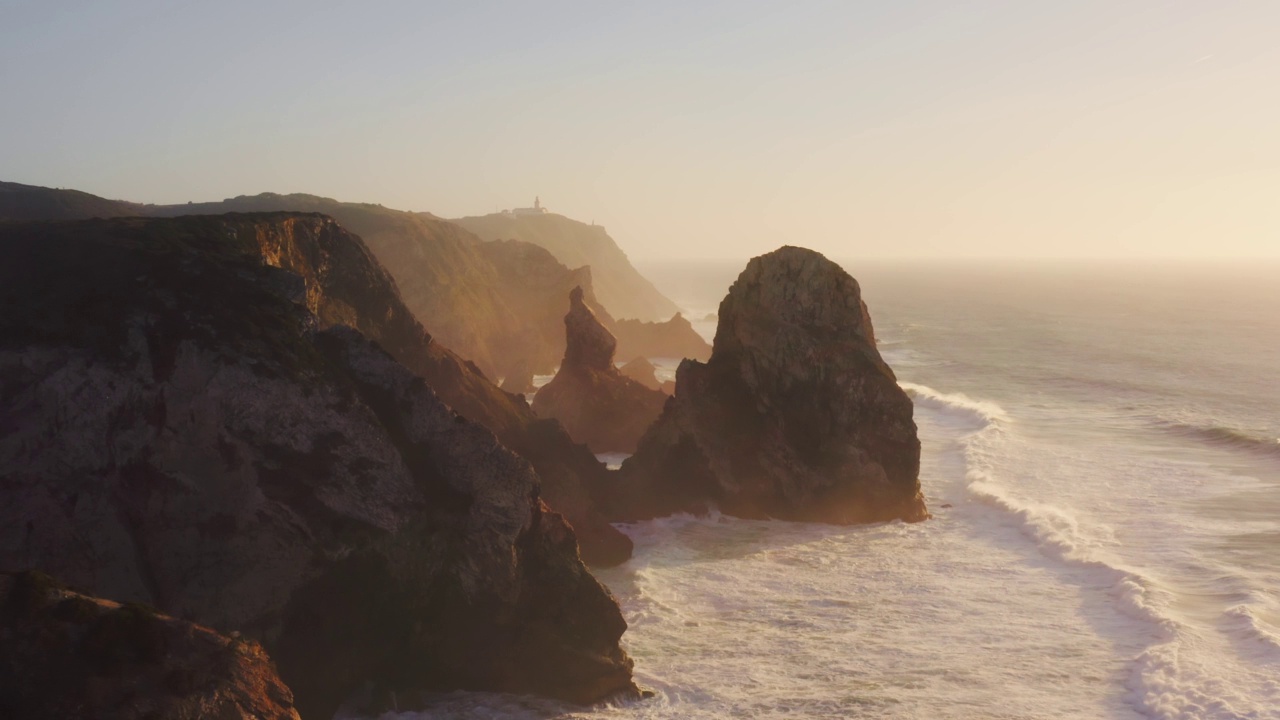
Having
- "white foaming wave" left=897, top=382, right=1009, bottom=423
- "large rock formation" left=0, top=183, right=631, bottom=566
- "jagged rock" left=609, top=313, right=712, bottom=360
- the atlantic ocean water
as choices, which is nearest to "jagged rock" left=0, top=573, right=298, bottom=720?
the atlantic ocean water

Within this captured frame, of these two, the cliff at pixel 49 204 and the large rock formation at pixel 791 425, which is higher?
the cliff at pixel 49 204

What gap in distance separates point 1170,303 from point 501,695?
184535 mm

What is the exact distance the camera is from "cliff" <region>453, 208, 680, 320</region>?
461 ft

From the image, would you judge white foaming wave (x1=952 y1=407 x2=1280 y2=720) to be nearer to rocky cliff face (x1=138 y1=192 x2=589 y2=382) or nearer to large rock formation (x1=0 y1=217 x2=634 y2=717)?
large rock formation (x1=0 y1=217 x2=634 y2=717)

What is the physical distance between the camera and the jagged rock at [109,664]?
11594mm

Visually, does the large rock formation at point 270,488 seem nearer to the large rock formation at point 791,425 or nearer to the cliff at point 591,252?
the large rock formation at point 791,425

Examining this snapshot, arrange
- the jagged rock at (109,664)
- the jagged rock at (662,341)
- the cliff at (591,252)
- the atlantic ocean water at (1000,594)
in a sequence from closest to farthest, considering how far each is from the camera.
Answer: the jagged rock at (109,664)
the atlantic ocean water at (1000,594)
the jagged rock at (662,341)
the cliff at (591,252)

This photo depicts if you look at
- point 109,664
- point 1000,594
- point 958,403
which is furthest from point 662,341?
point 109,664

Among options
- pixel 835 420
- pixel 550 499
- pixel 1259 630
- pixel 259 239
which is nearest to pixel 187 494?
pixel 259 239

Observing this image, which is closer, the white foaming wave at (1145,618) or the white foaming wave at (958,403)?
the white foaming wave at (1145,618)

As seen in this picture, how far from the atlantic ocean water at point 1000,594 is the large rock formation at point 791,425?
1200 millimetres

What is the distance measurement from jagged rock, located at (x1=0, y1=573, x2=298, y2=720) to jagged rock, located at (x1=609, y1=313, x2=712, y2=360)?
229 feet

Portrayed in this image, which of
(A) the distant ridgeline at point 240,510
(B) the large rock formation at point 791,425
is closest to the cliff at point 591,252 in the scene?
(B) the large rock formation at point 791,425

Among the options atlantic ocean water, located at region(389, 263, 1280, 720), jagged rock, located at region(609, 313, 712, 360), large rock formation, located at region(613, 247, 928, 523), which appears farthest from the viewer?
jagged rock, located at region(609, 313, 712, 360)
